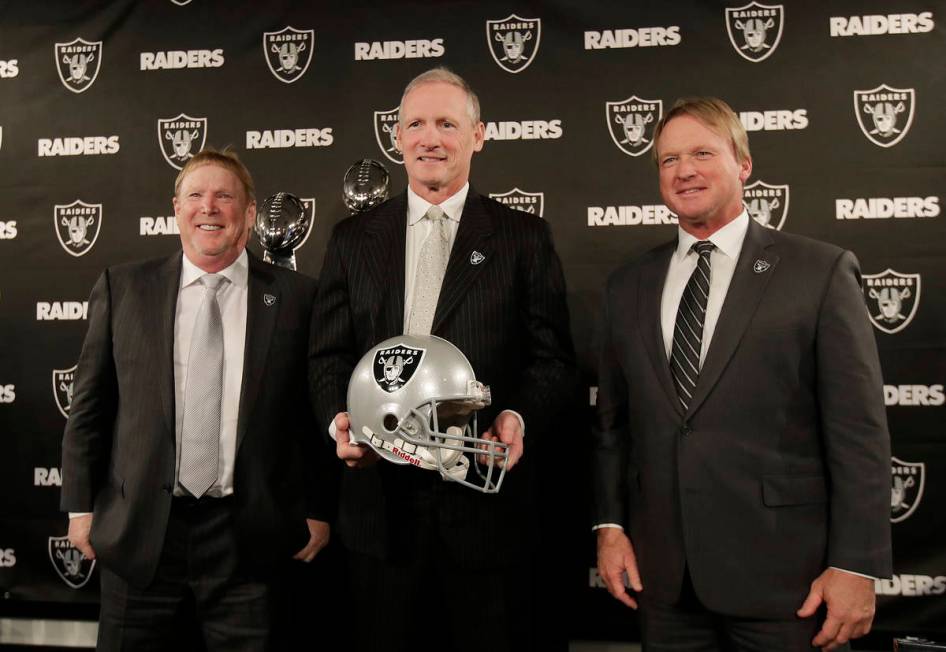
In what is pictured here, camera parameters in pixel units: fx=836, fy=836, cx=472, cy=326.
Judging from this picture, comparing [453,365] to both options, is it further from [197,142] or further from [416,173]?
[197,142]

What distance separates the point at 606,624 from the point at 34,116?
148 inches

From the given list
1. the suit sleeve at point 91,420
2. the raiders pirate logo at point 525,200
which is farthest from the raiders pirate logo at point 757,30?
the suit sleeve at point 91,420

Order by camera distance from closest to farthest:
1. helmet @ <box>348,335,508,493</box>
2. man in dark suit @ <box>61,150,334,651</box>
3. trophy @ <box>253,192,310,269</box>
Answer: helmet @ <box>348,335,508,493</box>
man in dark suit @ <box>61,150,334,651</box>
trophy @ <box>253,192,310,269</box>

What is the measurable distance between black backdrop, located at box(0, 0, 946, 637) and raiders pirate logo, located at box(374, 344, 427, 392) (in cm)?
177

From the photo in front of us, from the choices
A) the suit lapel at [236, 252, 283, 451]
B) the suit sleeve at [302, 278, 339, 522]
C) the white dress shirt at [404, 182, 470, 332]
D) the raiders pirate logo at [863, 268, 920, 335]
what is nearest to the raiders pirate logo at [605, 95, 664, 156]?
the raiders pirate logo at [863, 268, 920, 335]

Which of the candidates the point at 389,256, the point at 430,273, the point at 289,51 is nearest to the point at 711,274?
the point at 430,273

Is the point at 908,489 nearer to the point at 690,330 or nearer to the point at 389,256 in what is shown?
the point at 690,330

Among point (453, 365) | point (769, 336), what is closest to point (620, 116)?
point (769, 336)

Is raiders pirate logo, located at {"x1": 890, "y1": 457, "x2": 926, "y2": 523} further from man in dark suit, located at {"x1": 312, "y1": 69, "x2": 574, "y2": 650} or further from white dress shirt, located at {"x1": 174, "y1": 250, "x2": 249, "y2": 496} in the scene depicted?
white dress shirt, located at {"x1": 174, "y1": 250, "x2": 249, "y2": 496}

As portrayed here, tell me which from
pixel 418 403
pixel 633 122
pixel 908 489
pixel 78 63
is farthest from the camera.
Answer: pixel 78 63

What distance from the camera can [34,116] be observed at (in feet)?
14.0

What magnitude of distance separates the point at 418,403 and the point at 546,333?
0.58m

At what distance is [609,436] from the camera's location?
2.49 m

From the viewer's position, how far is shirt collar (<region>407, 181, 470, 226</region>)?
249cm
